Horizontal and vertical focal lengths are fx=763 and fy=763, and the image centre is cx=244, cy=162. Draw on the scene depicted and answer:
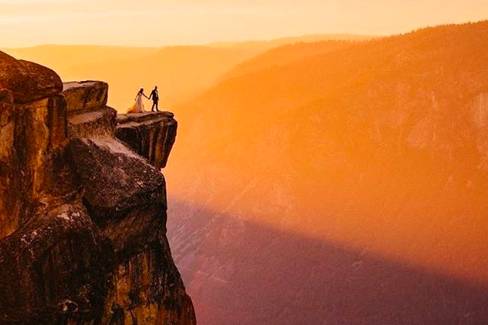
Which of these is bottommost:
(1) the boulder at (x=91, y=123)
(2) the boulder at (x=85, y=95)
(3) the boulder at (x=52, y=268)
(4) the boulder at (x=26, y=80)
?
(3) the boulder at (x=52, y=268)

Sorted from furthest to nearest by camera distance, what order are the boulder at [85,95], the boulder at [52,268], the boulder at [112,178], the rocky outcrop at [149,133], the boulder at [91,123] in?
the rocky outcrop at [149,133], the boulder at [85,95], the boulder at [91,123], the boulder at [112,178], the boulder at [52,268]

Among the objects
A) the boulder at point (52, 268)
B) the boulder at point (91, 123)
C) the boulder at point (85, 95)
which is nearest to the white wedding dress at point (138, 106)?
the boulder at point (85, 95)

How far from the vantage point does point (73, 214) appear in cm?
2259

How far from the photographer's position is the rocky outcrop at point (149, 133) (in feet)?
104

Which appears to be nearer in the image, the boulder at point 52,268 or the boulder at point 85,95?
the boulder at point 52,268

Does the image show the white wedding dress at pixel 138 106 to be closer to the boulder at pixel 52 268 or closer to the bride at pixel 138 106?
the bride at pixel 138 106

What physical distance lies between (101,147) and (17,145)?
481 centimetres

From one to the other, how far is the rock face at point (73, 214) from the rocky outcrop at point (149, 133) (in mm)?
3394

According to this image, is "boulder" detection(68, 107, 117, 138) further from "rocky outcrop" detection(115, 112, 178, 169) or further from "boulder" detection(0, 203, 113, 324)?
"boulder" detection(0, 203, 113, 324)

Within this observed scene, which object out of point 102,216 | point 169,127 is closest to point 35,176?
point 102,216

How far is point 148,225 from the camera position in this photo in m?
26.6

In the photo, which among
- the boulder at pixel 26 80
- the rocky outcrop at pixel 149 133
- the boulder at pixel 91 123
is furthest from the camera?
the rocky outcrop at pixel 149 133

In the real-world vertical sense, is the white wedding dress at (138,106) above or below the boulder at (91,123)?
below

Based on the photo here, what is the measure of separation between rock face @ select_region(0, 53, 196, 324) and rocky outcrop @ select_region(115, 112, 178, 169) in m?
3.39
